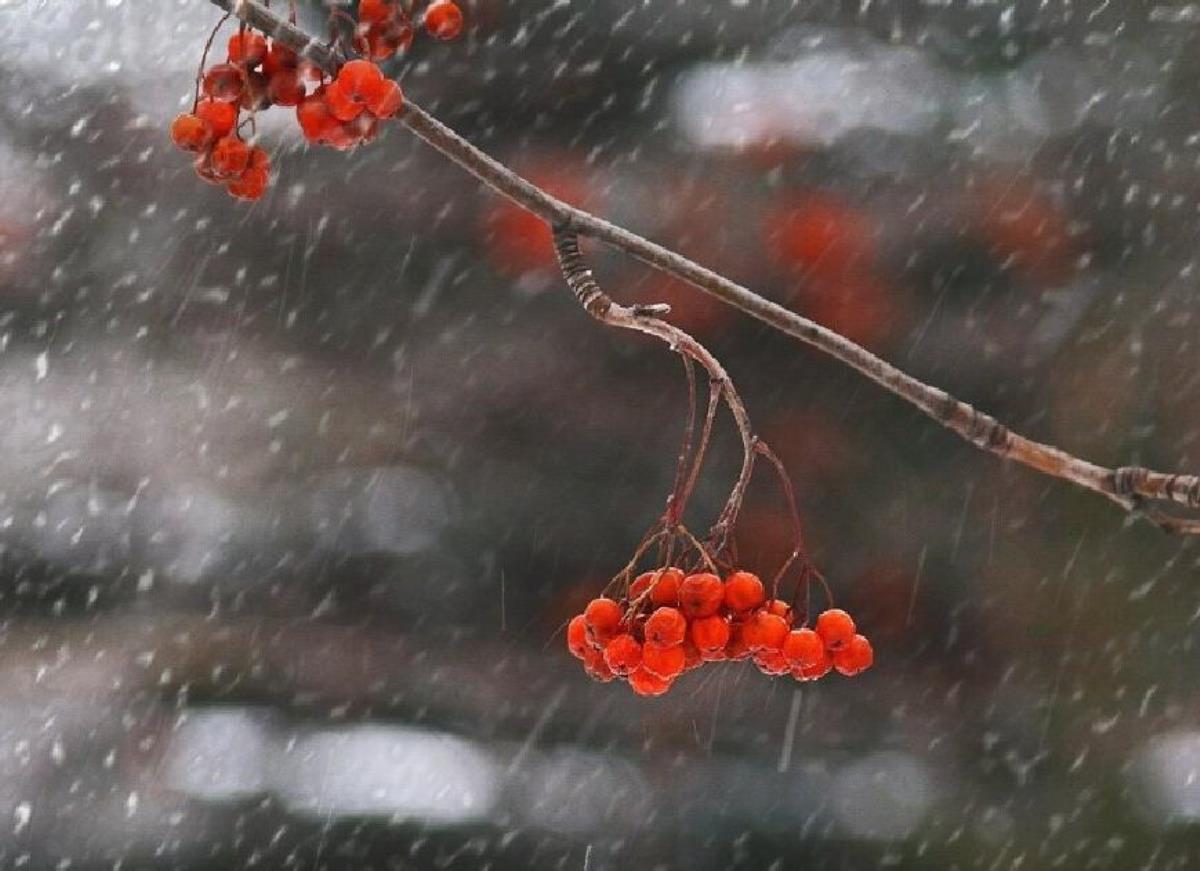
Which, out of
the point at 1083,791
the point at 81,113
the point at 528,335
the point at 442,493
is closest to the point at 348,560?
the point at 442,493

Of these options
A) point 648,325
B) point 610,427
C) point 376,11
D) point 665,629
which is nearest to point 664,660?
point 665,629

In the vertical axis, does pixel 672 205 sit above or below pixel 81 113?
above

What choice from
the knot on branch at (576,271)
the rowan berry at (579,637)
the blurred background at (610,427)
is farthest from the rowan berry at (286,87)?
the blurred background at (610,427)

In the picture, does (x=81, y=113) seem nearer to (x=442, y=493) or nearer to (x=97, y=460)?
(x=97, y=460)

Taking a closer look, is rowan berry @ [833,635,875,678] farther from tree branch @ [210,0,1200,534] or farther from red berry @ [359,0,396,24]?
red berry @ [359,0,396,24]

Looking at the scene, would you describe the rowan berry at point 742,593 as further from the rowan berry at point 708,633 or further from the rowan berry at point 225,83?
the rowan berry at point 225,83

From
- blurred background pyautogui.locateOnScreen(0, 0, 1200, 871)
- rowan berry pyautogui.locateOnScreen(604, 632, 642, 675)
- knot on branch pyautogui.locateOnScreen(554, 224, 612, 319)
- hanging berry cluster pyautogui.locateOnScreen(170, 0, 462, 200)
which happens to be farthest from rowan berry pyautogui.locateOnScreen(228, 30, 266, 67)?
blurred background pyautogui.locateOnScreen(0, 0, 1200, 871)

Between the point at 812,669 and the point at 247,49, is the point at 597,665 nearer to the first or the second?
the point at 812,669
